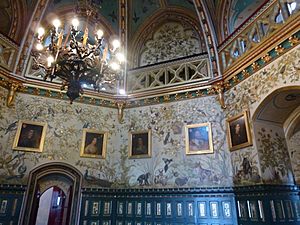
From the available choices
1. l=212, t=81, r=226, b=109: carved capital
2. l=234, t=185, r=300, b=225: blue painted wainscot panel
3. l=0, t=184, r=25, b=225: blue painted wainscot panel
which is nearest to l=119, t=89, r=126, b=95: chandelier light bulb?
l=212, t=81, r=226, b=109: carved capital

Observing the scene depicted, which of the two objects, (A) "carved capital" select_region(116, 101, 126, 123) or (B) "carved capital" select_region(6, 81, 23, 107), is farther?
(A) "carved capital" select_region(116, 101, 126, 123)

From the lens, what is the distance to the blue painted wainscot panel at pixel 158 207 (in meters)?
6.54

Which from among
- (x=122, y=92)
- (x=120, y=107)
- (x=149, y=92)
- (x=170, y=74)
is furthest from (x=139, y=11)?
(x=120, y=107)

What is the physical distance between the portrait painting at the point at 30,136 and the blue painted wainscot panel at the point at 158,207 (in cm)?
215

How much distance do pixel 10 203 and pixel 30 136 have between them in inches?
78.1

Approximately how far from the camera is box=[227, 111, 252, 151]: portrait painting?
6292 millimetres

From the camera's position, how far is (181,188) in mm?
7137

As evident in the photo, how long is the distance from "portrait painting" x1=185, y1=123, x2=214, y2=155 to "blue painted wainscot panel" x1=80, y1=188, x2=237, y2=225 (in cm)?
117

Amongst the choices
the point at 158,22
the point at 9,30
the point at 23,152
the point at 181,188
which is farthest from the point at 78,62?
the point at 158,22

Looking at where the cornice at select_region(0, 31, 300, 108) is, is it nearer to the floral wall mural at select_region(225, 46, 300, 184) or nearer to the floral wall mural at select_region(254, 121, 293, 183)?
the floral wall mural at select_region(225, 46, 300, 184)

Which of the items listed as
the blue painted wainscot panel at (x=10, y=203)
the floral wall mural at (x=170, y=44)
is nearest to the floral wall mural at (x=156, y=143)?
the blue painted wainscot panel at (x=10, y=203)

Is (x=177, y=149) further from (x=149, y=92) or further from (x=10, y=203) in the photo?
(x=10, y=203)

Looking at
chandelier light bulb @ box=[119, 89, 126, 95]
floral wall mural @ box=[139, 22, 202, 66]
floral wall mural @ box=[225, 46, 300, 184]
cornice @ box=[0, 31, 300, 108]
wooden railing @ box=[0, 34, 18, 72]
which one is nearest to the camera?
floral wall mural @ box=[225, 46, 300, 184]

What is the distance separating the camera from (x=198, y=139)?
7.52 metres
